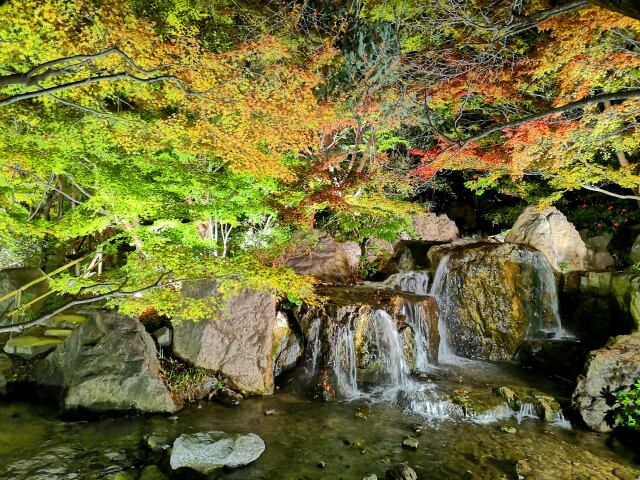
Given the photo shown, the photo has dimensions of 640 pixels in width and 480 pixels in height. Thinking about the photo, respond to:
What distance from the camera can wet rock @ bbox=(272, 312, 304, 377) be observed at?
9.02 m

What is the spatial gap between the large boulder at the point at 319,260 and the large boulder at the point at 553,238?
668 cm

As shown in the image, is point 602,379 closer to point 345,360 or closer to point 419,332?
point 419,332

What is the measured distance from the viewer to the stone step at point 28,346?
8078mm

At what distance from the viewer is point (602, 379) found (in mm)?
7227

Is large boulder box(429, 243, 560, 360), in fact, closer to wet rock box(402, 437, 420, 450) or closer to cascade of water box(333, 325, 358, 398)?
cascade of water box(333, 325, 358, 398)

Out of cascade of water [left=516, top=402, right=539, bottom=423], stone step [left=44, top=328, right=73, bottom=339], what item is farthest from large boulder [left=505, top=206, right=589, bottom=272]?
stone step [left=44, top=328, right=73, bottom=339]

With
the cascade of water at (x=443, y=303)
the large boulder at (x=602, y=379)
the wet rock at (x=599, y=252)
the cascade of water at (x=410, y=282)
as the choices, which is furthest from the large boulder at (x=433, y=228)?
the large boulder at (x=602, y=379)

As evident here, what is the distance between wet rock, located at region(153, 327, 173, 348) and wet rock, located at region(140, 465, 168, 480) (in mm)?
3397

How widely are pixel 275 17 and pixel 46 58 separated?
807cm

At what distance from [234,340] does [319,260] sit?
15.8 ft

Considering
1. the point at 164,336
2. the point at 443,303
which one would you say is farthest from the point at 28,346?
the point at 443,303

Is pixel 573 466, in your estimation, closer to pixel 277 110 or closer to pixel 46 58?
pixel 277 110

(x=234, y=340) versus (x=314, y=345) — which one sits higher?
(x=234, y=340)

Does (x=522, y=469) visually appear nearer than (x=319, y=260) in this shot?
Yes
